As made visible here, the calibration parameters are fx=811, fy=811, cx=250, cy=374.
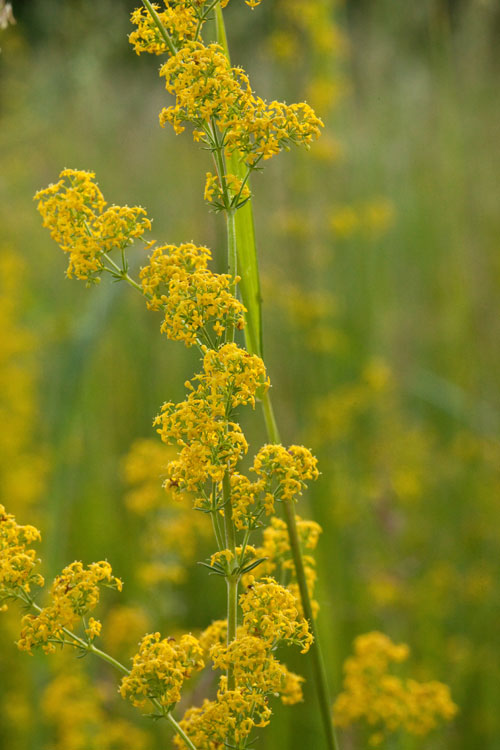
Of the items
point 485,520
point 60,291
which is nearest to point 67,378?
point 485,520

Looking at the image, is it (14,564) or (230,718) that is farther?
(14,564)

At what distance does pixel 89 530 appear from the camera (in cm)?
520

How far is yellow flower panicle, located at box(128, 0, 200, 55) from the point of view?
1761mm

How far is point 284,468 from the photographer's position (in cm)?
175

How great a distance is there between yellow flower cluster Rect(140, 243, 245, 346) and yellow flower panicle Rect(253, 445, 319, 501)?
0.91ft

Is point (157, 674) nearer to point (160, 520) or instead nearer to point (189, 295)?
point (189, 295)

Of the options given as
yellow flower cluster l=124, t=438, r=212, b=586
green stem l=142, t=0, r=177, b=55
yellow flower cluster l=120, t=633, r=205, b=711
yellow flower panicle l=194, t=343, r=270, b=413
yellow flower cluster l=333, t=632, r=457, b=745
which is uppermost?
yellow flower cluster l=124, t=438, r=212, b=586

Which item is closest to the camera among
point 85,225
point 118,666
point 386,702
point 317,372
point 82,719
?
point 118,666

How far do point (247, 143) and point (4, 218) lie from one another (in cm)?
641

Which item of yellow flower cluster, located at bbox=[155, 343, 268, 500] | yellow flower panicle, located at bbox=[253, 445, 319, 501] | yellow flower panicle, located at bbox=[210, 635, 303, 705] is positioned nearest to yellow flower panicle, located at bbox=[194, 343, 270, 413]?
yellow flower cluster, located at bbox=[155, 343, 268, 500]

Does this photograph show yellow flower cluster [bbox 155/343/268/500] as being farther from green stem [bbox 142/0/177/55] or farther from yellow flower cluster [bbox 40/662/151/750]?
yellow flower cluster [bbox 40/662/151/750]

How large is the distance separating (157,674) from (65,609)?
9.2 inches

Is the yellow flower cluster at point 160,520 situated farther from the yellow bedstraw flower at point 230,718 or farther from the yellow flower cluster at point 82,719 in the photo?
the yellow bedstraw flower at point 230,718

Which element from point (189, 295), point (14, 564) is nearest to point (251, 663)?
point (14, 564)
